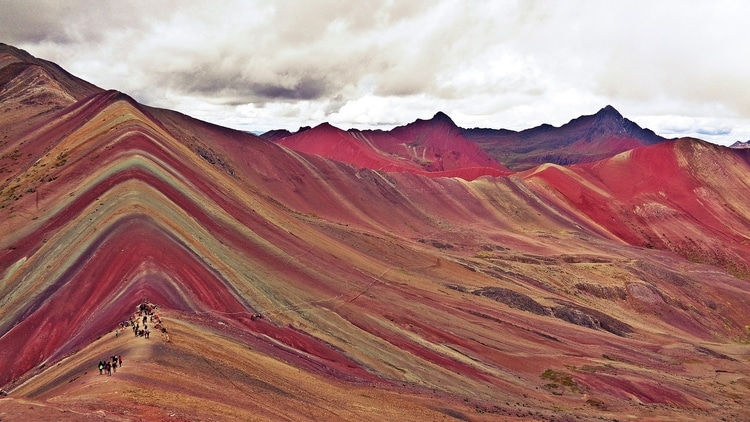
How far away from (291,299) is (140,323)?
1744 centimetres

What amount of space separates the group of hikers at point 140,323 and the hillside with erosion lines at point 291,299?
1.52 feet

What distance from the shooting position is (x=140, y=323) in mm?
27109

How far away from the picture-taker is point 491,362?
44875mm

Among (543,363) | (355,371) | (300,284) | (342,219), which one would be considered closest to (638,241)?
(342,219)

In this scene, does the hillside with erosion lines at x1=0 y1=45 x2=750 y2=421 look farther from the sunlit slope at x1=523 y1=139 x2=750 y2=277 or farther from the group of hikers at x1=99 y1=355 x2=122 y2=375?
Answer: the sunlit slope at x1=523 y1=139 x2=750 y2=277

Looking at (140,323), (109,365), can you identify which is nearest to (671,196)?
(140,323)

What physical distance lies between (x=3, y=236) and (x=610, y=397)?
49.7 metres

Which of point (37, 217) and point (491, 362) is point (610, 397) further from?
point (37, 217)

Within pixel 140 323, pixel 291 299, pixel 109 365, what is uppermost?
pixel 140 323

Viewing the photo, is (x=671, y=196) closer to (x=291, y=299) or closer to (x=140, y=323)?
(x=291, y=299)

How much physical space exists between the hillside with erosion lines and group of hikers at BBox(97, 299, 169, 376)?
46 centimetres

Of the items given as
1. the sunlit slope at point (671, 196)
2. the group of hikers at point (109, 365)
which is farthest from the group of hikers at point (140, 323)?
the sunlit slope at point (671, 196)

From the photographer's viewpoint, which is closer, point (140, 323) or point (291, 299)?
point (140, 323)

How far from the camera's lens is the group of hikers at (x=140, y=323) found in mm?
21844
